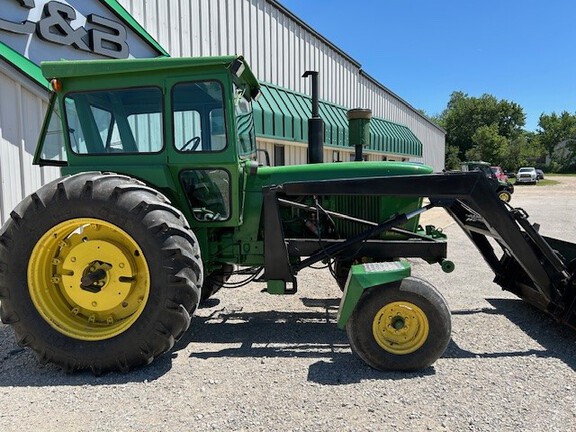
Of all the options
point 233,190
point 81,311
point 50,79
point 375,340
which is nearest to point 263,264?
point 233,190

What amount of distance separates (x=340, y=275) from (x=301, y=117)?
7734mm

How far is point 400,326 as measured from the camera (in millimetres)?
3227

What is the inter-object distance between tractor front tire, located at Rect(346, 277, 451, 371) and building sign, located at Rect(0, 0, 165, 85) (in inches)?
214

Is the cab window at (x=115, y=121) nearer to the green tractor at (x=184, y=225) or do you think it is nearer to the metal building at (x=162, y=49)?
the green tractor at (x=184, y=225)

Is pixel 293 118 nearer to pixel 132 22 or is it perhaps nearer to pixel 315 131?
pixel 132 22

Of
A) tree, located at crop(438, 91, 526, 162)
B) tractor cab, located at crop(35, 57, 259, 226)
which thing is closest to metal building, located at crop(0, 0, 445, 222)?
tractor cab, located at crop(35, 57, 259, 226)

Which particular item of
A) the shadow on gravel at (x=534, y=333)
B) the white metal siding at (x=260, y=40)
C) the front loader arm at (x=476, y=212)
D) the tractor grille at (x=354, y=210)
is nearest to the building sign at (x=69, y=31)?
the white metal siding at (x=260, y=40)

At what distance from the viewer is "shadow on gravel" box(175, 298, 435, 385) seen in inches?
125

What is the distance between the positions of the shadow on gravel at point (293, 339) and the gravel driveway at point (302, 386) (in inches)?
0.6

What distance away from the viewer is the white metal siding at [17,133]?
5527mm

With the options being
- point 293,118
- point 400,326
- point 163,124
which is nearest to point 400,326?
point 400,326

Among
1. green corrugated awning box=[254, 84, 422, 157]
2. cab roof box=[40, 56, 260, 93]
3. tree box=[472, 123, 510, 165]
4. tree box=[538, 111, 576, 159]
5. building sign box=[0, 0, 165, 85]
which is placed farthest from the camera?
tree box=[538, 111, 576, 159]

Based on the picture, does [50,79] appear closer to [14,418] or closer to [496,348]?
[14,418]

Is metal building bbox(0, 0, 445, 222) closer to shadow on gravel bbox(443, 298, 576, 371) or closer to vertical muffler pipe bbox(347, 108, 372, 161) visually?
vertical muffler pipe bbox(347, 108, 372, 161)
